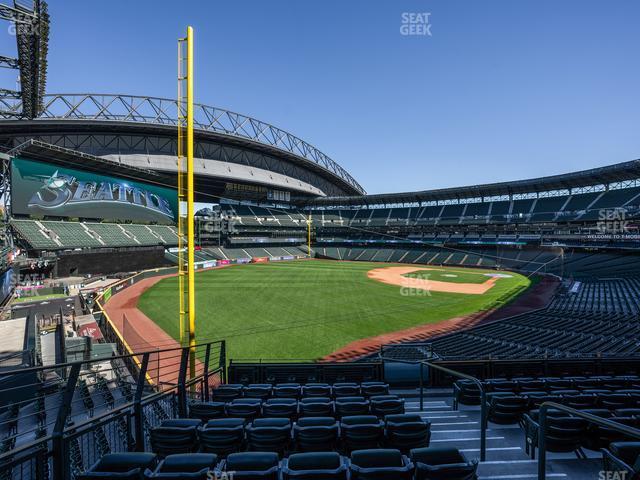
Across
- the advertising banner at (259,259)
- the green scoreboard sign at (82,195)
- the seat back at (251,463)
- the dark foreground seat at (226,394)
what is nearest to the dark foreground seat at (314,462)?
the seat back at (251,463)

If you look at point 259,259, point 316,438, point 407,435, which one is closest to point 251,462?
point 316,438

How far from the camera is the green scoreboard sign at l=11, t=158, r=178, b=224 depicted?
133 feet

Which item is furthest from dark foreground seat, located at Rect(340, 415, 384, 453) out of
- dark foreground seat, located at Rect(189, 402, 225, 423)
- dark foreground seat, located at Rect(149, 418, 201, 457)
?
dark foreground seat, located at Rect(189, 402, 225, 423)

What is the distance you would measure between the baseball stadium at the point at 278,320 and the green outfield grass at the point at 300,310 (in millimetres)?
296

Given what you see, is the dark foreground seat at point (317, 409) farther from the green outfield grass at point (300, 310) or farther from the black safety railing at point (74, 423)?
the green outfield grass at point (300, 310)

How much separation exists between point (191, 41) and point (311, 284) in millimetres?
32818

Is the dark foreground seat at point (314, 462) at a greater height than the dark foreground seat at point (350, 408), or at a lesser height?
greater

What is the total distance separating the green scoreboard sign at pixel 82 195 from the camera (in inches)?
1602

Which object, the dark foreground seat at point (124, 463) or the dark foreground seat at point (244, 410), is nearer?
the dark foreground seat at point (124, 463)

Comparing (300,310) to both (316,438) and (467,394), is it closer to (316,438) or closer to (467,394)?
(467,394)

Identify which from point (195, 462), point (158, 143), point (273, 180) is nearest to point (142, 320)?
point (195, 462)

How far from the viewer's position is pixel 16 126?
46656 millimetres

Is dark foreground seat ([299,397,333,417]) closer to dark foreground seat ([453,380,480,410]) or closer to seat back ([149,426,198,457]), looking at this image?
seat back ([149,426,198,457])

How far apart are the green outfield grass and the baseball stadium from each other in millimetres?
296
